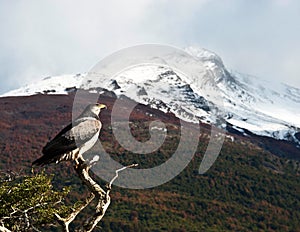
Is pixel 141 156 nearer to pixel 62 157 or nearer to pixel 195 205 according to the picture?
pixel 195 205

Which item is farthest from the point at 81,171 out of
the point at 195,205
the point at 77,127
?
the point at 195,205

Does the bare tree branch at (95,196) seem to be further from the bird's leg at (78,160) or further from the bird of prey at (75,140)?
the bird of prey at (75,140)

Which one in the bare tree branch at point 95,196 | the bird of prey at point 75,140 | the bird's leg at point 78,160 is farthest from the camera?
the bird of prey at point 75,140

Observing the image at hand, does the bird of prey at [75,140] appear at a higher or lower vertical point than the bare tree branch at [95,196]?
higher

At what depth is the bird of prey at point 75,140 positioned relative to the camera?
8875 millimetres

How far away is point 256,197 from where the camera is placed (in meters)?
133

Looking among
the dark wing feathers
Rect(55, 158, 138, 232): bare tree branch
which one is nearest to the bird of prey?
the dark wing feathers

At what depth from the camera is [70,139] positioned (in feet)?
29.9

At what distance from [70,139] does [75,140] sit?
0.09 m

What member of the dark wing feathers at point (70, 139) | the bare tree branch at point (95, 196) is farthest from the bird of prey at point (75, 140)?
the bare tree branch at point (95, 196)

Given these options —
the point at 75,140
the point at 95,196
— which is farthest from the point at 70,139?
the point at 95,196

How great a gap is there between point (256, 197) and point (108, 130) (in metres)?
51.4

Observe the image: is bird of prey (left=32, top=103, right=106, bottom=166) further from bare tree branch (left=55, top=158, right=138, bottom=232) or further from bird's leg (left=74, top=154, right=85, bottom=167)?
bare tree branch (left=55, top=158, right=138, bottom=232)

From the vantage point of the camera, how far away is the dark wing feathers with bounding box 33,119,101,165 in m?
8.88
